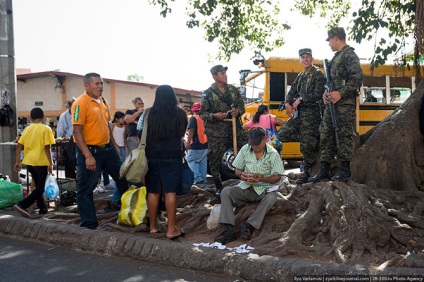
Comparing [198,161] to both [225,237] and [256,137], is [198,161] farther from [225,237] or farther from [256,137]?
[225,237]

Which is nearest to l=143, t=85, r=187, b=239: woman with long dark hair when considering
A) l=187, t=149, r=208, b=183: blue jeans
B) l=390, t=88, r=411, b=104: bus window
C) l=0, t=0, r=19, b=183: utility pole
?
l=0, t=0, r=19, b=183: utility pole

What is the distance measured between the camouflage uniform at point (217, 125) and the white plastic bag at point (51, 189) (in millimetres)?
2411

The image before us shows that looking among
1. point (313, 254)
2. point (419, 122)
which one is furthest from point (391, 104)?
point (313, 254)

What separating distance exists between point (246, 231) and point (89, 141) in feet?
7.43

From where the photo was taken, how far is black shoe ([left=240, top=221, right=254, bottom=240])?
18.9 ft

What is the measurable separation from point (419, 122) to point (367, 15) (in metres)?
2.50

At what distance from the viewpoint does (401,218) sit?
227 inches

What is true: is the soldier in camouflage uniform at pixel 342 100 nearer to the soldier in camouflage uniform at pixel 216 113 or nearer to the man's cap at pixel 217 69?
the soldier in camouflage uniform at pixel 216 113

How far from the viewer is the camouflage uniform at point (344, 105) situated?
253 inches

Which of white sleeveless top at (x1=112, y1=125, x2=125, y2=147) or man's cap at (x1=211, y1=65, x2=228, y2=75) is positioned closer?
man's cap at (x1=211, y1=65, x2=228, y2=75)

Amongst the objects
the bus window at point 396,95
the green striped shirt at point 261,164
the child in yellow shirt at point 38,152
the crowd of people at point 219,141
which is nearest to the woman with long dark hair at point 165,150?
the crowd of people at point 219,141

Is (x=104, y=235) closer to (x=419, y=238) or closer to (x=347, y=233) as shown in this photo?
(x=347, y=233)

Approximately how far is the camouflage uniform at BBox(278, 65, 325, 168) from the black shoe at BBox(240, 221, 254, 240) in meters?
1.79

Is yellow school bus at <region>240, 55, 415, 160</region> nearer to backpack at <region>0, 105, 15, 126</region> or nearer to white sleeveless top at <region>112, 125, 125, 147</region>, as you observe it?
white sleeveless top at <region>112, 125, 125, 147</region>
